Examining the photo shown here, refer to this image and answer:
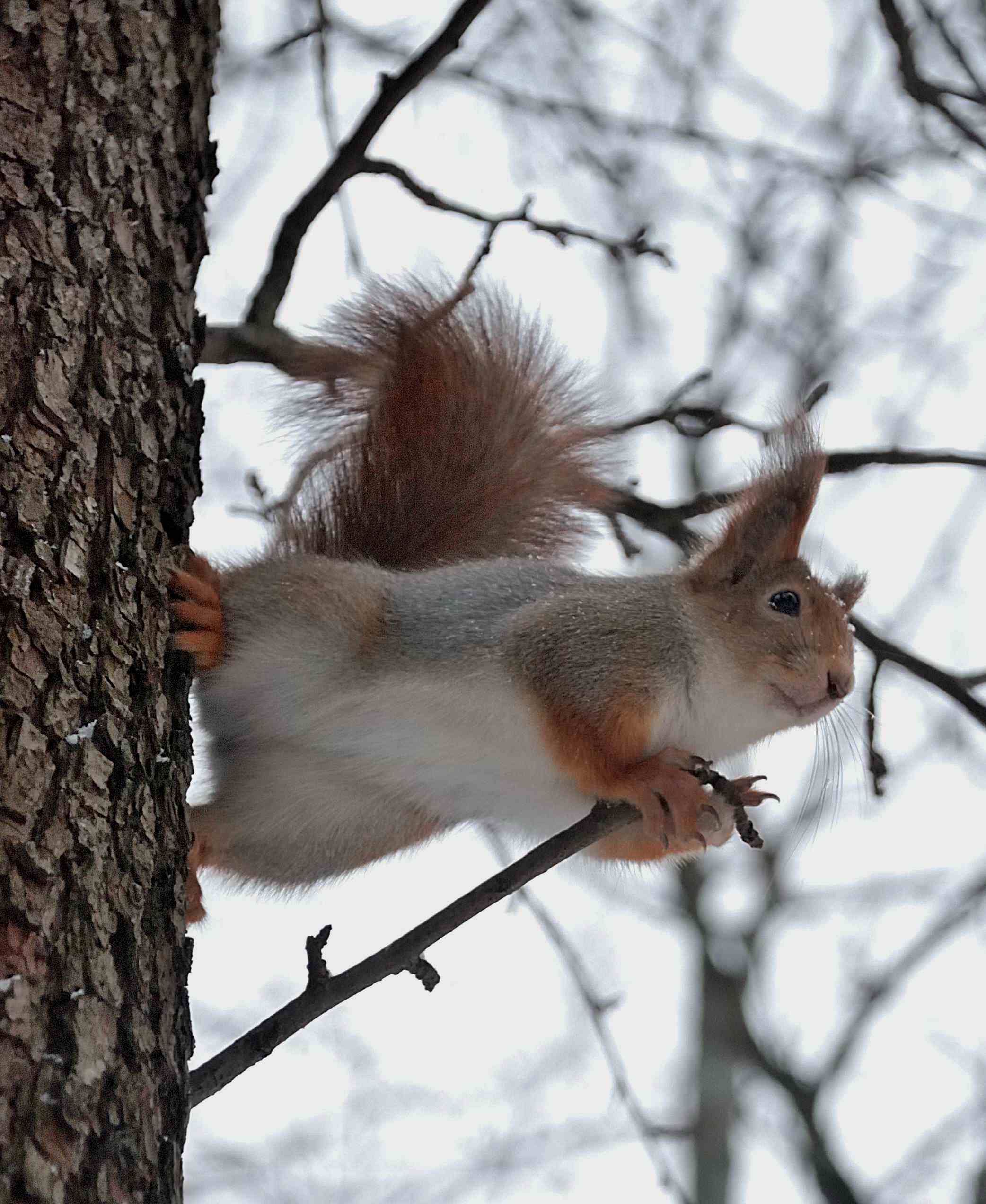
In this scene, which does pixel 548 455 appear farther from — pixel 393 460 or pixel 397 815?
pixel 397 815

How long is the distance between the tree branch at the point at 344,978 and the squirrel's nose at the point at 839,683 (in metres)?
0.63

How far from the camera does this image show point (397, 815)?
6.72 feet

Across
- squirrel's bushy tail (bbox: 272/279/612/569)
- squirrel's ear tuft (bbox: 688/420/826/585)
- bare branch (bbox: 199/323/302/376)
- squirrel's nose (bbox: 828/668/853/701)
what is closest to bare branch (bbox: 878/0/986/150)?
squirrel's ear tuft (bbox: 688/420/826/585)

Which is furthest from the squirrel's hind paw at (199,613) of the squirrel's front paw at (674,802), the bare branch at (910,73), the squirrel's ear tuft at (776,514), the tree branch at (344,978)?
the bare branch at (910,73)

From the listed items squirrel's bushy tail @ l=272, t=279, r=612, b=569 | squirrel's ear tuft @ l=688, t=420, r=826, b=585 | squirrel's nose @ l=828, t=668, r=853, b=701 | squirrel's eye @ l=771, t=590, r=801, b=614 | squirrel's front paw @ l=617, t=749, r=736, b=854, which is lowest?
squirrel's front paw @ l=617, t=749, r=736, b=854

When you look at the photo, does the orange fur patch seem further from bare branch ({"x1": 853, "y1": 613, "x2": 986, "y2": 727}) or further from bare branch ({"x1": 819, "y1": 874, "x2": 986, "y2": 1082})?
bare branch ({"x1": 819, "y1": 874, "x2": 986, "y2": 1082})

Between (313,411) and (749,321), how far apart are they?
505 centimetres

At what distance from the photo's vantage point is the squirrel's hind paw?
168cm

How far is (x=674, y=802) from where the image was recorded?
1811 mm

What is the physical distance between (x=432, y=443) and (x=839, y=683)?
0.74 m

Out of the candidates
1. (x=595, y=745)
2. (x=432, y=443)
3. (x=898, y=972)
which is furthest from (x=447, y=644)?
(x=898, y=972)

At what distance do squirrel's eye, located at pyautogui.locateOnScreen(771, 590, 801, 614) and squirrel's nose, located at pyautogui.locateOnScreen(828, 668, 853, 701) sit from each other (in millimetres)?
132

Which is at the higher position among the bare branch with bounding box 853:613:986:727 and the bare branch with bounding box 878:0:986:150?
the bare branch with bounding box 878:0:986:150

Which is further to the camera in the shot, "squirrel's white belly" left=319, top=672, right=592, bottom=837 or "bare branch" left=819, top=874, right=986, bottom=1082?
"bare branch" left=819, top=874, right=986, bottom=1082
